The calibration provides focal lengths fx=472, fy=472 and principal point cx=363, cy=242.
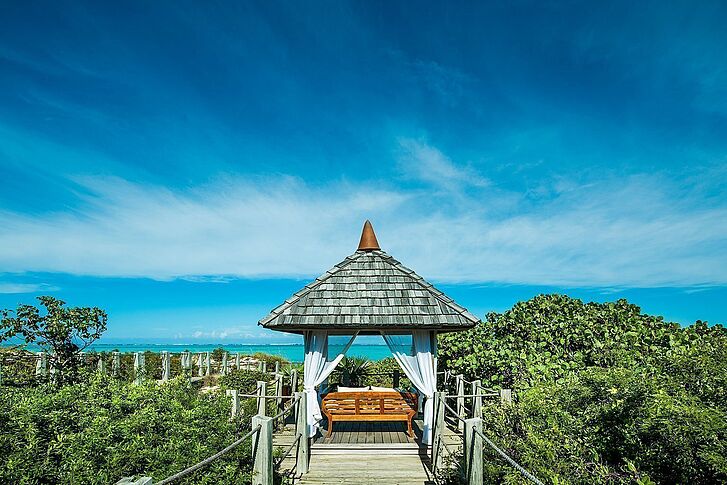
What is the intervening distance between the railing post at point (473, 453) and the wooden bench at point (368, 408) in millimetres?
3110

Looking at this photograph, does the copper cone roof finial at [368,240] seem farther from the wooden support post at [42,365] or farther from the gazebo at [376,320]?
the wooden support post at [42,365]

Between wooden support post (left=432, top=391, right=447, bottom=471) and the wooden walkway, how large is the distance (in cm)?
21


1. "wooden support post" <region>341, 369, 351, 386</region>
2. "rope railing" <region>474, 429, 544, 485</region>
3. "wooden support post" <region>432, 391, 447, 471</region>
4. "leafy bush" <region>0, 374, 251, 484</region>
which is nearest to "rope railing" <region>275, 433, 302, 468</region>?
"leafy bush" <region>0, 374, 251, 484</region>

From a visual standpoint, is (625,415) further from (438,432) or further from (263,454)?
(263,454)

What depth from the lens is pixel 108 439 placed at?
520 centimetres

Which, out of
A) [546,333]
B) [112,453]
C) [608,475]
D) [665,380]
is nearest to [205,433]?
[112,453]

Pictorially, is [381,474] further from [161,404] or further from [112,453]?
[112,453]

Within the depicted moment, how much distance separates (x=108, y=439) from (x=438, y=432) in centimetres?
451

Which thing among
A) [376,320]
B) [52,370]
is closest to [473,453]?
[376,320]

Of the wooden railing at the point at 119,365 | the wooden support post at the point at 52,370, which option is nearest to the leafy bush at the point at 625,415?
the wooden railing at the point at 119,365

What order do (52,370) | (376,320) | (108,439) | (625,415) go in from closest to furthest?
(108,439) < (625,415) < (376,320) < (52,370)

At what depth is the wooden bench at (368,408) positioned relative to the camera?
831cm

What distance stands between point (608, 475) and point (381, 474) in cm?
340

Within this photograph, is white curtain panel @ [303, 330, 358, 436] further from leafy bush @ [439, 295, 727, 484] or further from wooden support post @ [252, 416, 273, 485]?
wooden support post @ [252, 416, 273, 485]
